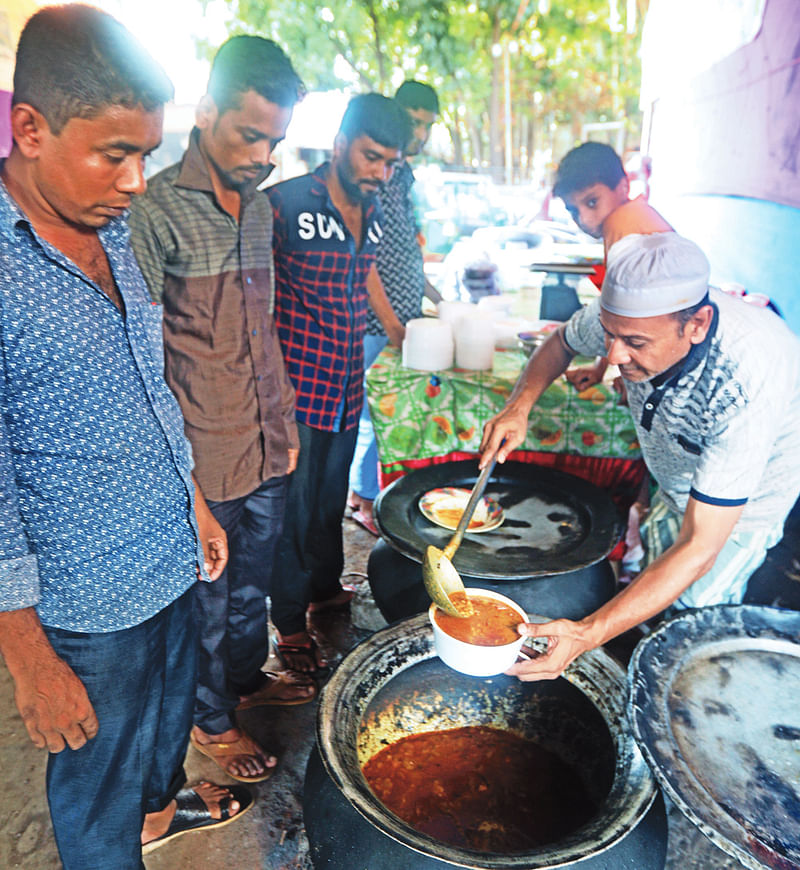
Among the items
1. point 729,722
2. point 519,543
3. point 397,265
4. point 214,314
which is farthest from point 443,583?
point 397,265

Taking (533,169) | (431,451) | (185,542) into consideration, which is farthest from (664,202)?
(533,169)

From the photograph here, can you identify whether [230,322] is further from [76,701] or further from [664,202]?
[664,202]

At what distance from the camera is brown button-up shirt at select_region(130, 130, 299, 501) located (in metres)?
1.70

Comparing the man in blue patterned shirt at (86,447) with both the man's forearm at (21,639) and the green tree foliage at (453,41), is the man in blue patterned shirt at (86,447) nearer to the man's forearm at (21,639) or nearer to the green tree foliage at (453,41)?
the man's forearm at (21,639)

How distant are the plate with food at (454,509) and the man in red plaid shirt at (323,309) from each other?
61 cm

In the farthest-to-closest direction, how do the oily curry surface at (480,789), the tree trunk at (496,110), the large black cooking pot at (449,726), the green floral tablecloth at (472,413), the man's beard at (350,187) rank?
the tree trunk at (496,110) < the green floral tablecloth at (472,413) < the man's beard at (350,187) < the oily curry surface at (480,789) < the large black cooking pot at (449,726)

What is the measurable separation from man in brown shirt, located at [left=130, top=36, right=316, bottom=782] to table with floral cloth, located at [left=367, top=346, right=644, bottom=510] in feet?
3.12

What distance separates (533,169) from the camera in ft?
87.0

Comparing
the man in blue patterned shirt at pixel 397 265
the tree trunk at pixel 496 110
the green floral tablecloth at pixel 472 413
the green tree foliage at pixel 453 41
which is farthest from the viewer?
the tree trunk at pixel 496 110

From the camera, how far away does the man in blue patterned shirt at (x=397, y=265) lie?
12.2 ft

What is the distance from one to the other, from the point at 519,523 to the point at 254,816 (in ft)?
4.45

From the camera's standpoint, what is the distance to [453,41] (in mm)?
11719

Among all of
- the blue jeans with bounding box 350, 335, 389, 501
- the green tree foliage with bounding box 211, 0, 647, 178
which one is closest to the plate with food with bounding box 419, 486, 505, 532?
the blue jeans with bounding box 350, 335, 389, 501

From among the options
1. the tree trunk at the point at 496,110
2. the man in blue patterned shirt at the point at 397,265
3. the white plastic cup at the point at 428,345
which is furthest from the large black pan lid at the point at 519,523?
the tree trunk at the point at 496,110
